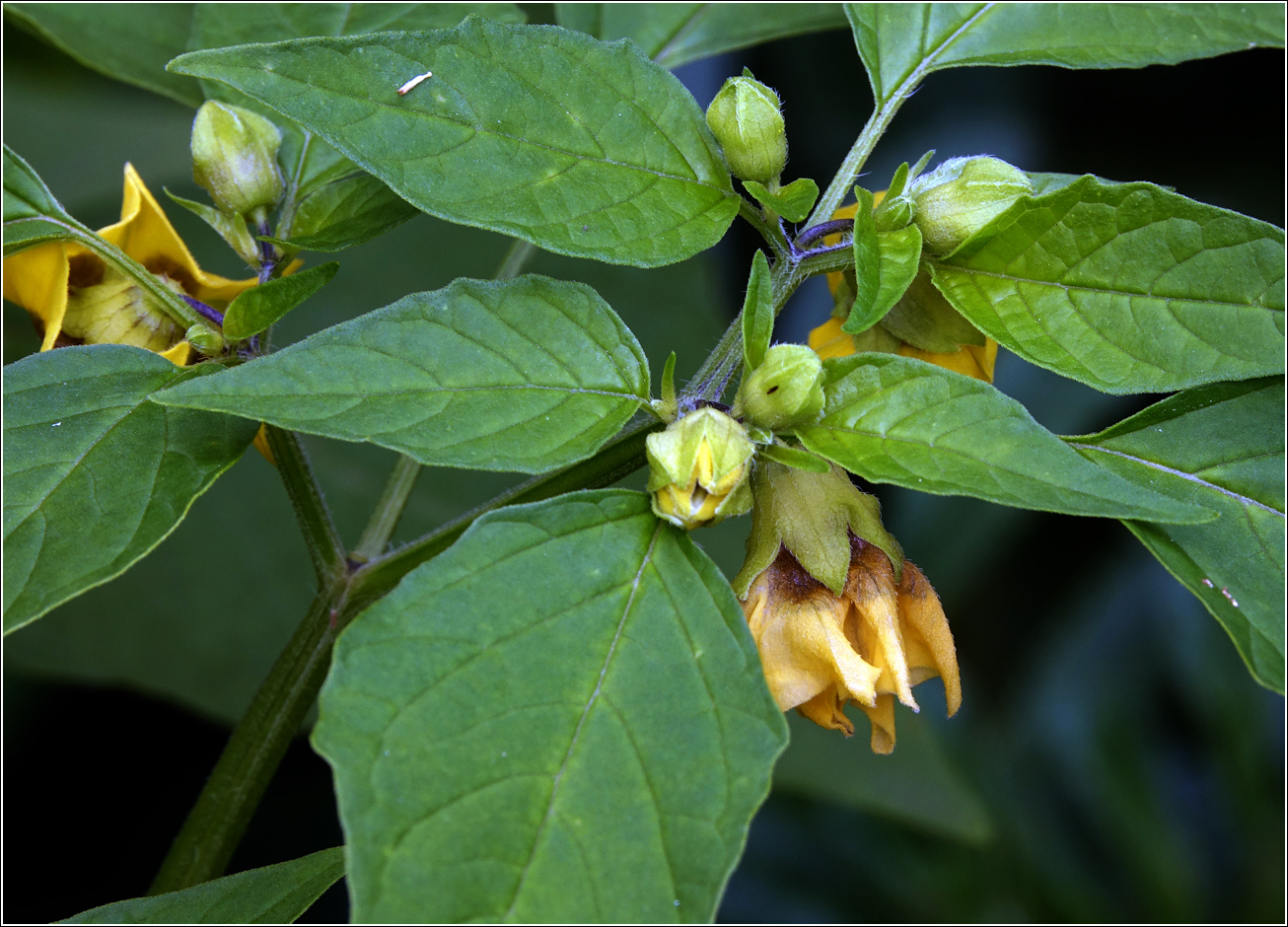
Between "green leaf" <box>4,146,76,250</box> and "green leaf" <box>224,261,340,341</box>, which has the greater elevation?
"green leaf" <box>4,146,76,250</box>

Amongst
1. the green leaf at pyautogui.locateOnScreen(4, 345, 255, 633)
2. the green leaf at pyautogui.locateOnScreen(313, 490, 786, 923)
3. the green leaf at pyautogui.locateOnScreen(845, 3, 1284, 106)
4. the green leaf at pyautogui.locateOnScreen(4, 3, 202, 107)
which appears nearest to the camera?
the green leaf at pyautogui.locateOnScreen(313, 490, 786, 923)

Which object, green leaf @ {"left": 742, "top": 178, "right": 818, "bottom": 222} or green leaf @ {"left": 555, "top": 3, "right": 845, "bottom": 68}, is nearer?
green leaf @ {"left": 742, "top": 178, "right": 818, "bottom": 222}

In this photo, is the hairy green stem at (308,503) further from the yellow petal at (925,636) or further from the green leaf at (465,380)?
the yellow petal at (925,636)

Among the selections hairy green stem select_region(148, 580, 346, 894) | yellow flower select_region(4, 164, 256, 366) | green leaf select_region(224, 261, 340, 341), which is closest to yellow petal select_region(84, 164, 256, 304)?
yellow flower select_region(4, 164, 256, 366)

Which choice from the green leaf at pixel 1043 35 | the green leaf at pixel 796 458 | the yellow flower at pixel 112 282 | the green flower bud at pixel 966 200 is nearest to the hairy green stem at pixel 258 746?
the yellow flower at pixel 112 282

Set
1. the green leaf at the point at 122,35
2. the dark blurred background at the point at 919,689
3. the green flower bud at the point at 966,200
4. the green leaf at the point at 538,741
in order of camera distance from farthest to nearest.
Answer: the dark blurred background at the point at 919,689 → the green leaf at the point at 122,35 → the green flower bud at the point at 966,200 → the green leaf at the point at 538,741

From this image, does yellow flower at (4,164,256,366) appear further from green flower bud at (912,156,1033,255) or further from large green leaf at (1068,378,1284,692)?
large green leaf at (1068,378,1284,692)
